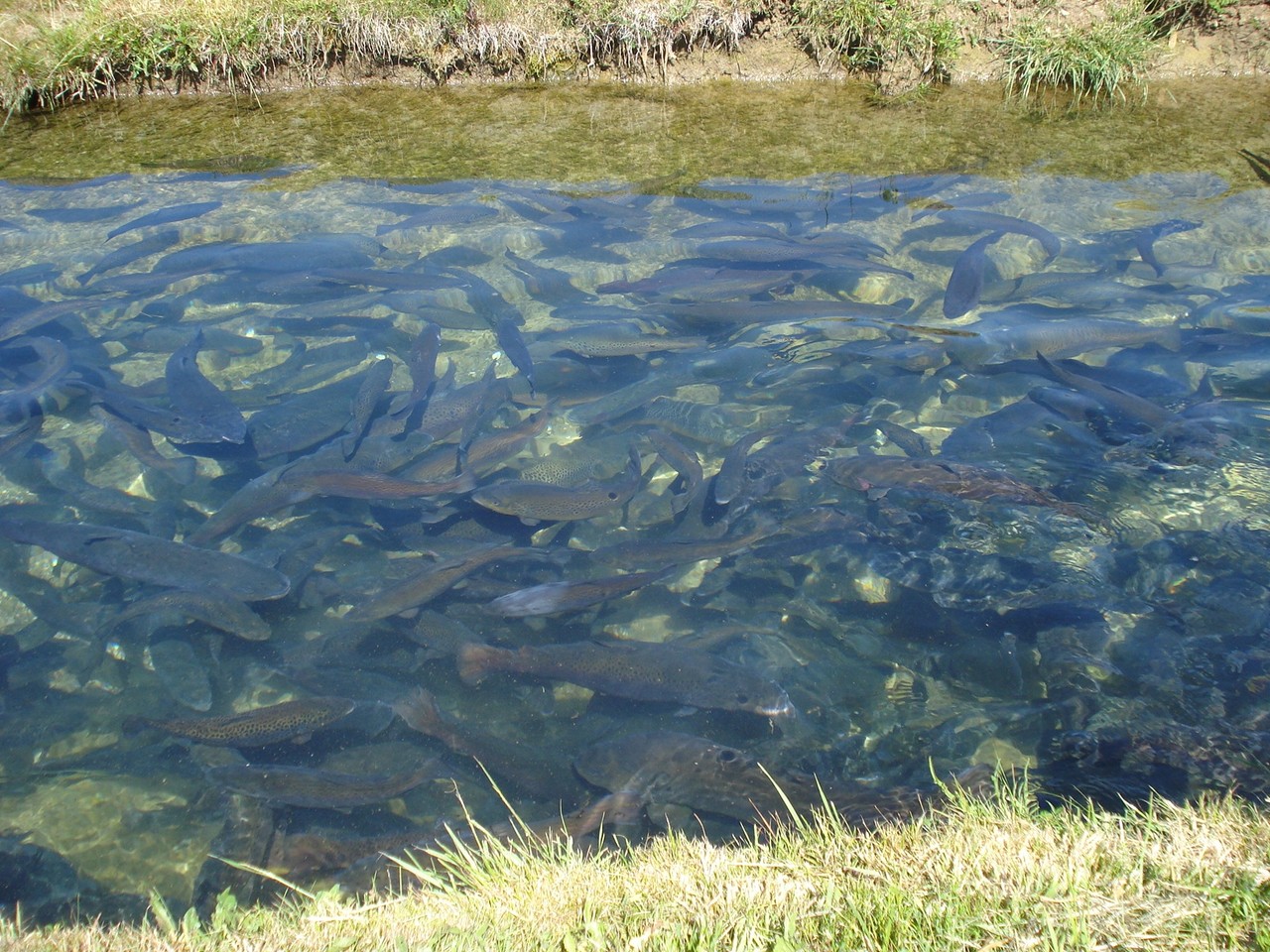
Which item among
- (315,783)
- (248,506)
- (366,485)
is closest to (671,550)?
(366,485)

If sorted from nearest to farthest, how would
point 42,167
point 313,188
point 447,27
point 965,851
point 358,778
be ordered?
1. point 965,851
2. point 358,778
3. point 313,188
4. point 42,167
5. point 447,27

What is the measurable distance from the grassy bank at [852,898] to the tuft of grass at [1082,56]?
10806 millimetres

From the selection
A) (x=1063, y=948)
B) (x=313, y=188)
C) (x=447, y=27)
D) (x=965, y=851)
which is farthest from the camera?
(x=447, y=27)

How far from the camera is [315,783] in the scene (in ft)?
11.1

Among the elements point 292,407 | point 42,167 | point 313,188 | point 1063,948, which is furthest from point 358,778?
point 42,167

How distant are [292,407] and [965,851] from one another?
4553 millimetres

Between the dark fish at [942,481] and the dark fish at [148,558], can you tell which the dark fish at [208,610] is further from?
the dark fish at [942,481]

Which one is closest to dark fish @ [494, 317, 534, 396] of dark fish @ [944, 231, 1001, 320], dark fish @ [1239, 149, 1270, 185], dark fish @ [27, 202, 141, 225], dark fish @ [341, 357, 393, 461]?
dark fish @ [341, 357, 393, 461]

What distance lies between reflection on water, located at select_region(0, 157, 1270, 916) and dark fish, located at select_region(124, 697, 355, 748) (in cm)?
2

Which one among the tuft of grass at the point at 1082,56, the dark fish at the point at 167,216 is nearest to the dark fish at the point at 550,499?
the dark fish at the point at 167,216

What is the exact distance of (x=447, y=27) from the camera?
1160 cm

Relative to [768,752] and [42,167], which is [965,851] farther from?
[42,167]

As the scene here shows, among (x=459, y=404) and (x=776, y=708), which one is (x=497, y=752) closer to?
(x=776, y=708)

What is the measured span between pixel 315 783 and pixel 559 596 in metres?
1.24
